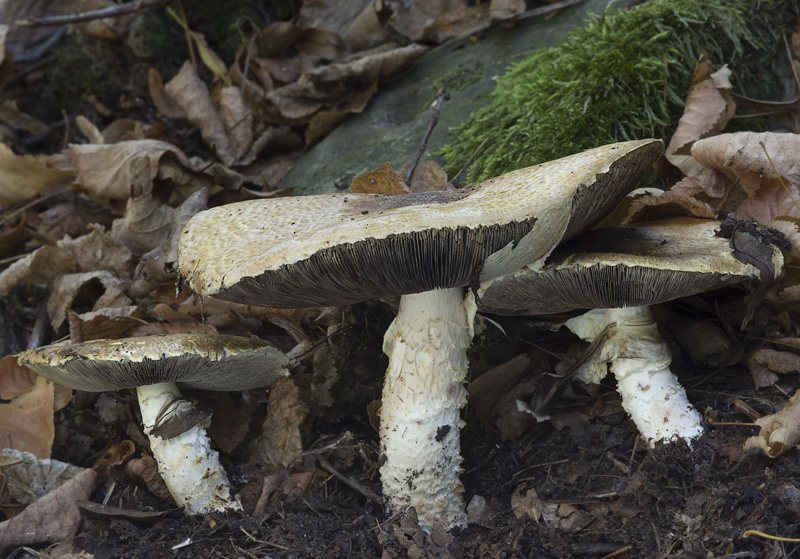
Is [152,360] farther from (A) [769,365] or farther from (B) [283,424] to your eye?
(A) [769,365]

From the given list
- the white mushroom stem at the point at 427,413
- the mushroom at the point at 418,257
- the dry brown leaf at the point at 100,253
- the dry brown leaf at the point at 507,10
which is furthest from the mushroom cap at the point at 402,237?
the dry brown leaf at the point at 507,10

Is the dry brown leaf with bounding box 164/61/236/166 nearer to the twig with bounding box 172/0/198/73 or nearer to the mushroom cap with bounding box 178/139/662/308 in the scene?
the twig with bounding box 172/0/198/73

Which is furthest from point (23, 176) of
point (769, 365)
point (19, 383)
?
point (769, 365)

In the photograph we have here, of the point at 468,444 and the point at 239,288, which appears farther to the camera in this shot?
the point at 468,444

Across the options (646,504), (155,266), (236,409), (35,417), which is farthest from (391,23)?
(646,504)

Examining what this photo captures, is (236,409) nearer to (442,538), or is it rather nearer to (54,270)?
(442,538)

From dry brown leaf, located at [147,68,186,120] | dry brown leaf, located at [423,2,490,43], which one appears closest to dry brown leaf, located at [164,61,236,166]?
dry brown leaf, located at [147,68,186,120]

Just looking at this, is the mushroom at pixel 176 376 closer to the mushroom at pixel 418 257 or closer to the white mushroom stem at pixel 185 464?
the white mushroom stem at pixel 185 464
